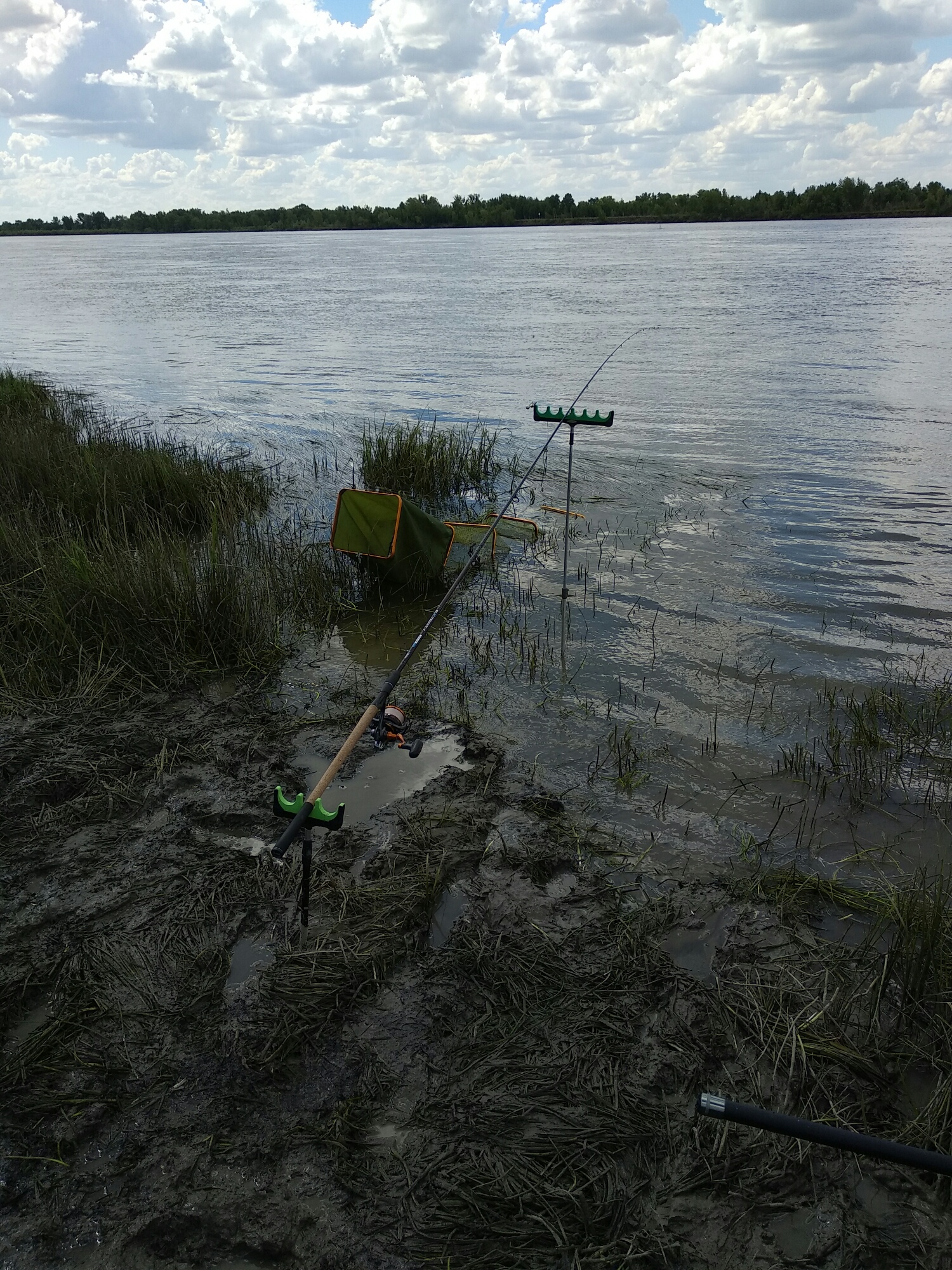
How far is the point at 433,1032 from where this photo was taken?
9.47 feet

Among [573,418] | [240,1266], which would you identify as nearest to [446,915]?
[240,1266]

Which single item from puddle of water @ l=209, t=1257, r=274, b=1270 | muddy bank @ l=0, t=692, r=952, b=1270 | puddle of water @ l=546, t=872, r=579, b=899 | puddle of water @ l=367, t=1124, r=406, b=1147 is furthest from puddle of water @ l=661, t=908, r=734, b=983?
puddle of water @ l=209, t=1257, r=274, b=1270

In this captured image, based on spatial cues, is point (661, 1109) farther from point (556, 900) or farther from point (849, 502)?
point (849, 502)

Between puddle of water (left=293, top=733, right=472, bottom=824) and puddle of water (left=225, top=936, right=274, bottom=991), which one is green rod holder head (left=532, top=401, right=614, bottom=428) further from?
puddle of water (left=225, top=936, right=274, bottom=991)

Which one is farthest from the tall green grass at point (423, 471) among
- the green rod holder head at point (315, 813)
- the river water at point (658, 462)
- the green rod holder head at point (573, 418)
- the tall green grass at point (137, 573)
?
the green rod holder head at point (315, 813)

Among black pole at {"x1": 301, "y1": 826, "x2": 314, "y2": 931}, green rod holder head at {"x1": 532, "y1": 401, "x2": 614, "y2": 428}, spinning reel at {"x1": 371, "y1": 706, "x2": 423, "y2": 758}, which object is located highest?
green rod holder head at {"x1": 532, "y1": 401, "x2": 614, "y2": 428}

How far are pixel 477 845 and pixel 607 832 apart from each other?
632 mm

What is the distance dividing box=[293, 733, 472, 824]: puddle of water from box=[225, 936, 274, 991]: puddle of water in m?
0.93

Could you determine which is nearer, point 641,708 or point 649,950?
point 649,950

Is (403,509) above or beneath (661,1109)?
above

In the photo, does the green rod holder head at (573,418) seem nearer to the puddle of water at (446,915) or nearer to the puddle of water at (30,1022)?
the puddle of water at (446,915)

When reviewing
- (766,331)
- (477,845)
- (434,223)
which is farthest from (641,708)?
(434,223)

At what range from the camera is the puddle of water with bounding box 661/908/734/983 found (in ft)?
10.6

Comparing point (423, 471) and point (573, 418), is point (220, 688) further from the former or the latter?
point (423, 471)
